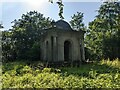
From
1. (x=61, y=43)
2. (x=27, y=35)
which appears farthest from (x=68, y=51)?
(x=27, y=35)

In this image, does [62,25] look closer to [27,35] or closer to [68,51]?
[68,51]

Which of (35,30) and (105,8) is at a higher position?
(105,8)

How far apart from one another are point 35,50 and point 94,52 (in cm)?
987

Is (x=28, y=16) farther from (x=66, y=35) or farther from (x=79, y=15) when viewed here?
(x=66, y=35)

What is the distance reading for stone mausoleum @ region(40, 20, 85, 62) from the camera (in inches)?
971

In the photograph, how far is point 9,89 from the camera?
28.7ft

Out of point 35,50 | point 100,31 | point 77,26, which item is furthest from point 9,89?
point 77,26

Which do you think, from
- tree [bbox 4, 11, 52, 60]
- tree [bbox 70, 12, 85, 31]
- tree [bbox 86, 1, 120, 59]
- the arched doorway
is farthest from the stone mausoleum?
tree [bbox 70, 12, 85, 31]

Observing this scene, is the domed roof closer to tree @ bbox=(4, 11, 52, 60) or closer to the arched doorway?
the arched doorway

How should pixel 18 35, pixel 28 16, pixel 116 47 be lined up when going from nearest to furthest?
pixel 116 47, pixel 18 35, pixel 28 16

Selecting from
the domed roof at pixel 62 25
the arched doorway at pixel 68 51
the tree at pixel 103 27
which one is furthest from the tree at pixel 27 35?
the tree at pixel 103 27

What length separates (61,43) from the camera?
25.1 m

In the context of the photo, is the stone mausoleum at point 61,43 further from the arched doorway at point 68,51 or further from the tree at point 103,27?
the tree at point 103,27

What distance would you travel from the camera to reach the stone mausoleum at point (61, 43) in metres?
24.7
